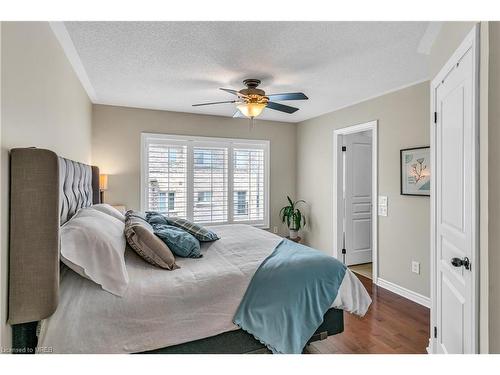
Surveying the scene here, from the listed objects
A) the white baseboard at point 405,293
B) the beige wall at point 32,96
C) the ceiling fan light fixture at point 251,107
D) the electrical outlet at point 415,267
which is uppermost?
the ceiling fan light fixture at point 251,107

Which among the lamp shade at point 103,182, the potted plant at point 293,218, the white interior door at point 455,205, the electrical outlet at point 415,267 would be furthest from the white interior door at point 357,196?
the lamp shade at point 103,182

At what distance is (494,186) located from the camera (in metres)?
1.32

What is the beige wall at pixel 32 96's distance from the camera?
130 cm

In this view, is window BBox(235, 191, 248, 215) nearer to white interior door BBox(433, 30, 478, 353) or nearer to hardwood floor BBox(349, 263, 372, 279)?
hardwood floor BBox(349, 263, 372, 279)

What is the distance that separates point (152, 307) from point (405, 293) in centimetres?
306

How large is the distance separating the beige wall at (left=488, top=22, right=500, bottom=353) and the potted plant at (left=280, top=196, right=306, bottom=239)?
12.2ft

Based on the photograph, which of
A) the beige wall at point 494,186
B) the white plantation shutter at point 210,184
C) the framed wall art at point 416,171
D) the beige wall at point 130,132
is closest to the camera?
the beige wall at point 494,186

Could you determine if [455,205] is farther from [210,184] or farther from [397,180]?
[210,184]

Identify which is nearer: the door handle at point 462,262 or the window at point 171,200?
the door handle at point 462,262

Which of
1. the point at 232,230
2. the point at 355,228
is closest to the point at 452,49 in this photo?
the point at 232,230

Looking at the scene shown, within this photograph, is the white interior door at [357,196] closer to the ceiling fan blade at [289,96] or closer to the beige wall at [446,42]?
the ceiling fan blade at [289,96]

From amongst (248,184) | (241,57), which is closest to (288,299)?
(241,57)

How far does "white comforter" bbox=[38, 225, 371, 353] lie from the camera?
1.42m

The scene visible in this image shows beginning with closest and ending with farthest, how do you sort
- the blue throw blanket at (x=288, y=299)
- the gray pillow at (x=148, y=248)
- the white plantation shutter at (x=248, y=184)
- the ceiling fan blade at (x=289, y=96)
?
the blue throw blanket at (x=288, y=299) < the gray pillow at (x=148, y=248) < the ceiling fan blade at (x=289, y=96) < the white plantation shutter at (x=248, y=184)
